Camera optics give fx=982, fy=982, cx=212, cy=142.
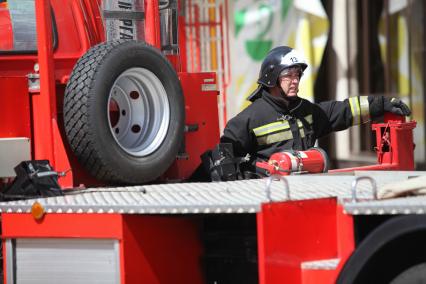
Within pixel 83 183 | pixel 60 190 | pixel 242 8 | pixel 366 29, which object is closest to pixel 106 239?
pixel 60 190

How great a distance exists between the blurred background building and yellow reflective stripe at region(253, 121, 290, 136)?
4315 millimetres

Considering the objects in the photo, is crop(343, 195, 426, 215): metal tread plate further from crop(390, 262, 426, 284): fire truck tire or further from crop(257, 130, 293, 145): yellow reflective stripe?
crop(257, 130, 293, 145): yellow reflective stripe

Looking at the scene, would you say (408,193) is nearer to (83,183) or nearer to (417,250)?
(417,250)

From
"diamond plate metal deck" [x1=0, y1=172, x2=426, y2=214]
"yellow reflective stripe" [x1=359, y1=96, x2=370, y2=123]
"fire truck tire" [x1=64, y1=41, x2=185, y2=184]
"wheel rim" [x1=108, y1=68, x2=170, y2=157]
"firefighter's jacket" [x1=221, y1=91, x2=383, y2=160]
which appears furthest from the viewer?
"yellow reflective stripe" [x1=359, y1=96, x2=370, y2=123]

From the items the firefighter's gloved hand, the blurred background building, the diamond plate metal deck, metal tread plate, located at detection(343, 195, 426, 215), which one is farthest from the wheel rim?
the blurred background building

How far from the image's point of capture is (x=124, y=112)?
564 cm

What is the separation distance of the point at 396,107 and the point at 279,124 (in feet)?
2.62

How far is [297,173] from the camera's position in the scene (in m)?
5.47

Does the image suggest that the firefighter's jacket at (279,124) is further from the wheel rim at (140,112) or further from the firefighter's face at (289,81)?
the wheel rim at (140,112)

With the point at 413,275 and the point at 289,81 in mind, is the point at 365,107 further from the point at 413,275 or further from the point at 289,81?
the point at 413,275

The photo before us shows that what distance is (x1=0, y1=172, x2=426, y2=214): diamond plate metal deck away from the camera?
4.29m

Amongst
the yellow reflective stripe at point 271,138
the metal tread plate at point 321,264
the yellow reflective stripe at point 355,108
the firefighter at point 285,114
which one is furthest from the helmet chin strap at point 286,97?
the metal tread plate at point 321,264

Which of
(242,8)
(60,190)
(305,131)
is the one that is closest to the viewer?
(60,190)

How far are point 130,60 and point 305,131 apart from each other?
4.22 feet
